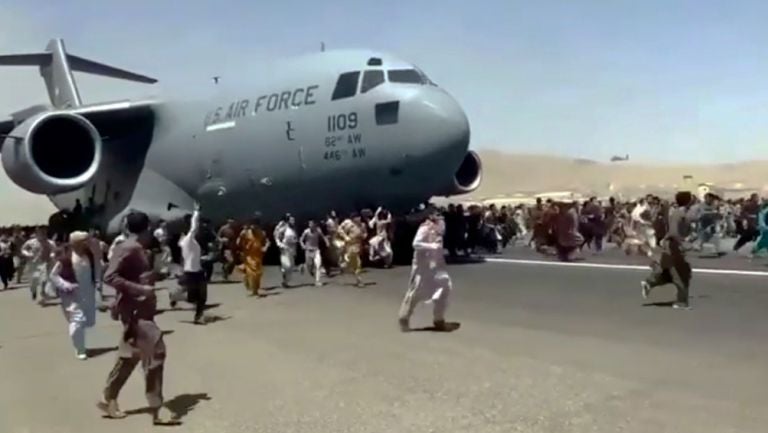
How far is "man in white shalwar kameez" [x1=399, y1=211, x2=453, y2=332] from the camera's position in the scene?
32.1 ft

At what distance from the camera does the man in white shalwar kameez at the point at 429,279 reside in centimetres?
978

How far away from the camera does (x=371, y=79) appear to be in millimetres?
17141

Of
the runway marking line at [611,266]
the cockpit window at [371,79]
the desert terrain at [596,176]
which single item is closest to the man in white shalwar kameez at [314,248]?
the cockpit window at [371,79]

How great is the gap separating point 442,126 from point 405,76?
1547mm

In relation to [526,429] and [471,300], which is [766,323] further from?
[526,429]

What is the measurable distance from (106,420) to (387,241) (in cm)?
1153

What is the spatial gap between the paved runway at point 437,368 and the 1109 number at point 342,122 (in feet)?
16.0

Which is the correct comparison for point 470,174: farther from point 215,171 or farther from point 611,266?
point 215,171

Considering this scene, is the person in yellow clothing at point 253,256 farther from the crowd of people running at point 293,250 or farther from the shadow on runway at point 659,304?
the shadow on runway at point 659,304

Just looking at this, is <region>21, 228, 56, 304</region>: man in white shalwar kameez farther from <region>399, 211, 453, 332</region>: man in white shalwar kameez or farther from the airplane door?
<region>399, 211, 453, 332</region>: man in white shalwar kameez

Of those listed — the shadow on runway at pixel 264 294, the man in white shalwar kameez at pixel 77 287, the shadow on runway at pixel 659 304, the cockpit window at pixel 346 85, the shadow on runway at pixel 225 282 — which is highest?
the cockpit window at pixel 346 85

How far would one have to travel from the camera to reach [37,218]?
76562 mm

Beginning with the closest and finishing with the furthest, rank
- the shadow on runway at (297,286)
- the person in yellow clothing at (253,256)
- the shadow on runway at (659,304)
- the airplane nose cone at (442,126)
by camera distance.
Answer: the shadow on runway at (659,304), the person in yellow clothing at (253,256), the shadow on runway at (297,286), the airplane nose cone at (442,126)

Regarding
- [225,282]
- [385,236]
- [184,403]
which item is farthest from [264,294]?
[184,403]
